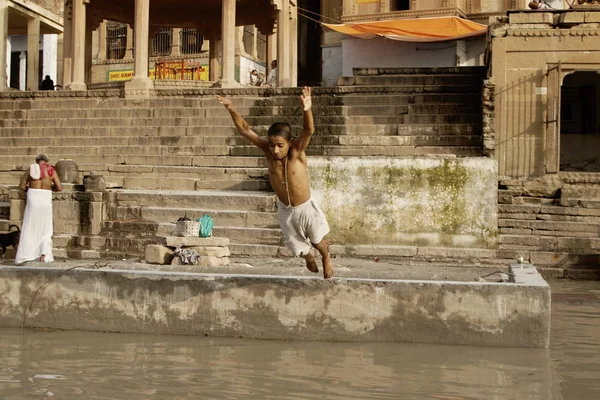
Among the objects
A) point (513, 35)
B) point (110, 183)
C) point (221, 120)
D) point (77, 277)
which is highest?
point (513, 35)

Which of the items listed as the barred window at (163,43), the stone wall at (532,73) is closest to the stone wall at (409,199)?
the stone wall at (532,73)

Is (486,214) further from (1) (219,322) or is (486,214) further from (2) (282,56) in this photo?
(2) (282,56)

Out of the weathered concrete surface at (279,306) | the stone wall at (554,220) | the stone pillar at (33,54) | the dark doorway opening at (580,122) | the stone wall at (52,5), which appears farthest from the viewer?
the stone wall at (52,5)

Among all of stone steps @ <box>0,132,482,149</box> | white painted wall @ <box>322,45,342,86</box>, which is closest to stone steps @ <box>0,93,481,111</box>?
stone steps @ <box>0,132,482,149</box>

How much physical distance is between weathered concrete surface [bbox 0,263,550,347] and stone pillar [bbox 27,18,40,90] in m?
16.5

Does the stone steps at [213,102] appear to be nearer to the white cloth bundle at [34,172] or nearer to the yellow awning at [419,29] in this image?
the yellow awning at [419,29]

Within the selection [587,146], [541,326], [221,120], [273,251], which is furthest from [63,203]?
[587,146]

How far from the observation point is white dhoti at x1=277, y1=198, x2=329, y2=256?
6.37 metres

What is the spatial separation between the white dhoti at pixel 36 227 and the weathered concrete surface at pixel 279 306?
105 inches

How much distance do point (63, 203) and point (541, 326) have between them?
313 inches

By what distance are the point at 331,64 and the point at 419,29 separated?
360 centimetres

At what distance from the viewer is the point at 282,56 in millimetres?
19375

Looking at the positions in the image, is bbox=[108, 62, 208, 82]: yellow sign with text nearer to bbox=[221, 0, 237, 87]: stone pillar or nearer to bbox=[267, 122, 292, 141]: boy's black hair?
bbox=[221, 0, 237, 87]: stone pillar

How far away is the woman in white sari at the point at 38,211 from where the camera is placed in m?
9.42
